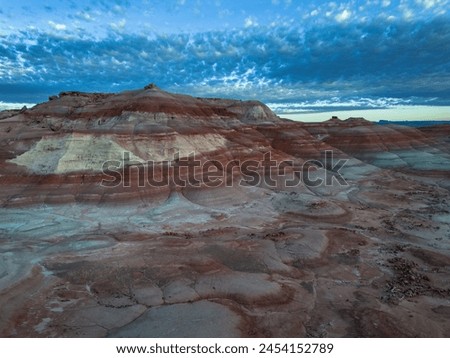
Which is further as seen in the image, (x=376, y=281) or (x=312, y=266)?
(x=312, y=266)

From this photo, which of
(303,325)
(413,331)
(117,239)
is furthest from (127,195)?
(413,331)

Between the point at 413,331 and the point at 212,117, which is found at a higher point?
the point at 212,117

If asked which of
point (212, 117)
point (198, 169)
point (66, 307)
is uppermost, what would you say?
point (212, 117)

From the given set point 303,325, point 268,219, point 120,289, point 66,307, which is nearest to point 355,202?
point 268,219

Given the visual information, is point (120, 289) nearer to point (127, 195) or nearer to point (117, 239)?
point (117, 239)

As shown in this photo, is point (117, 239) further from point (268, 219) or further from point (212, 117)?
point (212, 117)

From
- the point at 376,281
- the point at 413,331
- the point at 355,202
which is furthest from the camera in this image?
the point at 355,202

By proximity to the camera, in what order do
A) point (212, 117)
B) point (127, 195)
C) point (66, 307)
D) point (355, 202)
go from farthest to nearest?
point (212, 117), point (355, 202), point (127, 195), point (66, 307)
